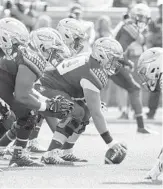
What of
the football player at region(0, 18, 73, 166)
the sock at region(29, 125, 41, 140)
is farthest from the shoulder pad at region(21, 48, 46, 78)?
the sock at region(29, 125, 41, 140)

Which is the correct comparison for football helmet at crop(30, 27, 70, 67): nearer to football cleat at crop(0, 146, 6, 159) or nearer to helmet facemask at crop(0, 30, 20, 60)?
helmet facemask at crop(0, 30, 20, 60)

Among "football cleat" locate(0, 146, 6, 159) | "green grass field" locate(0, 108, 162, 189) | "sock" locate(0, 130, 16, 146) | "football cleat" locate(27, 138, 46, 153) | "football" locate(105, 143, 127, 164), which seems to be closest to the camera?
"green grass field" locate(0, 108, 162, 189)

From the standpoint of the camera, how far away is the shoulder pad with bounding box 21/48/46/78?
9.35m

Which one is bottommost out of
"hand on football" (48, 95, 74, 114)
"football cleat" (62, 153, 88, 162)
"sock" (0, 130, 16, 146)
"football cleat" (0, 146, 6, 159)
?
"football cleat" (0, 146, 6, 159)

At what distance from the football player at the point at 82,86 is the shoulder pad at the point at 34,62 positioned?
20.7 inches

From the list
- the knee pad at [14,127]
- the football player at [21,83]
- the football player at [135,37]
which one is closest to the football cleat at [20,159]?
the football player at [21,83]

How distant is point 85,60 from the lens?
10258 mm

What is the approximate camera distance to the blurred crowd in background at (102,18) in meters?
17.2

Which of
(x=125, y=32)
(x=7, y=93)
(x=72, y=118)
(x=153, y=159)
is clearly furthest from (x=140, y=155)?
(x=125, y=32)

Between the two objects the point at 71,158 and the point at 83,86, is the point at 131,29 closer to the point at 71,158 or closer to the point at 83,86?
the point at 71,158

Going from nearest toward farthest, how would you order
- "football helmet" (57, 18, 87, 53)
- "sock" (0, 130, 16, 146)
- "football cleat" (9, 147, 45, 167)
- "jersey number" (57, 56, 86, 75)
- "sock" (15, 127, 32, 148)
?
"sock" (15, 127, 32, 148) < "football cleat" (9, 147, 45, 167) < "jersey number" (57, 56, 86, 75) < "sock" (0, 130, 16, 146) < "football helmet" (57, 18, 87, 53)

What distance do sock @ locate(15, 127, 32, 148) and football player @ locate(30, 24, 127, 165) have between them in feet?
1.65

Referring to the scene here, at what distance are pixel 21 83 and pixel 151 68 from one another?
1.32 m

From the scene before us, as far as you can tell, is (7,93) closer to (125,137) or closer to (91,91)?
(91,91)
